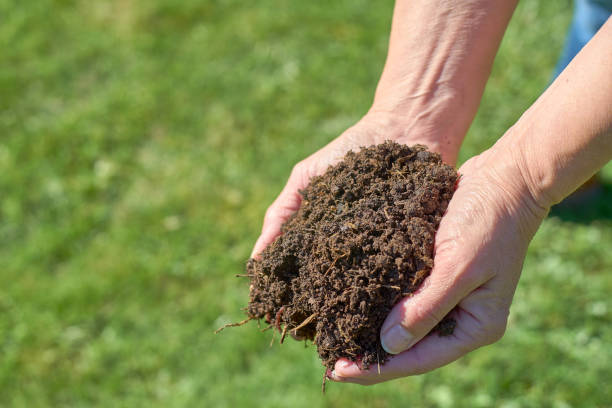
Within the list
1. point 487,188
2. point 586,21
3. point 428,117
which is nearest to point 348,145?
point 428,117

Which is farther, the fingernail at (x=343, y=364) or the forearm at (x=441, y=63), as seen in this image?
the forearm at (x=441, y=63)

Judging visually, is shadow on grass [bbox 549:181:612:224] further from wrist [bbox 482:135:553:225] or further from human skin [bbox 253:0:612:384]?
wrist [bbox 482:135:553:225]

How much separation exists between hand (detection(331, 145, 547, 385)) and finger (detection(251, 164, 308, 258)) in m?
0.64

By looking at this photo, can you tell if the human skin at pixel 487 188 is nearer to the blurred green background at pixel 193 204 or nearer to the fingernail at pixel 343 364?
the fingernail at pixel 343 364

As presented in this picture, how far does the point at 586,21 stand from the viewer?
317 cm

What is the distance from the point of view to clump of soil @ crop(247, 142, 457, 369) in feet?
6.43

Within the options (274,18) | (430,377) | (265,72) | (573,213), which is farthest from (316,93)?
(430,377)

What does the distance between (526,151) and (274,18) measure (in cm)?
454

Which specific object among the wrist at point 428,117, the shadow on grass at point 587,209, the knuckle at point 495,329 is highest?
the wrist at point 428,117

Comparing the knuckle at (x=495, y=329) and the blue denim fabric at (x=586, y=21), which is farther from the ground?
the blue denim fabric at (x=586, y=21)

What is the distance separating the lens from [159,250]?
14.2 feet

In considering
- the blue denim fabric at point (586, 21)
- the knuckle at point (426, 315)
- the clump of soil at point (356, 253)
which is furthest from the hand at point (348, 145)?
the blue denim fabric at point (586, 21)

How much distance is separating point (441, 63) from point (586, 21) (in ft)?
4.39

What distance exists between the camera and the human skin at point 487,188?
1734 millimetres
